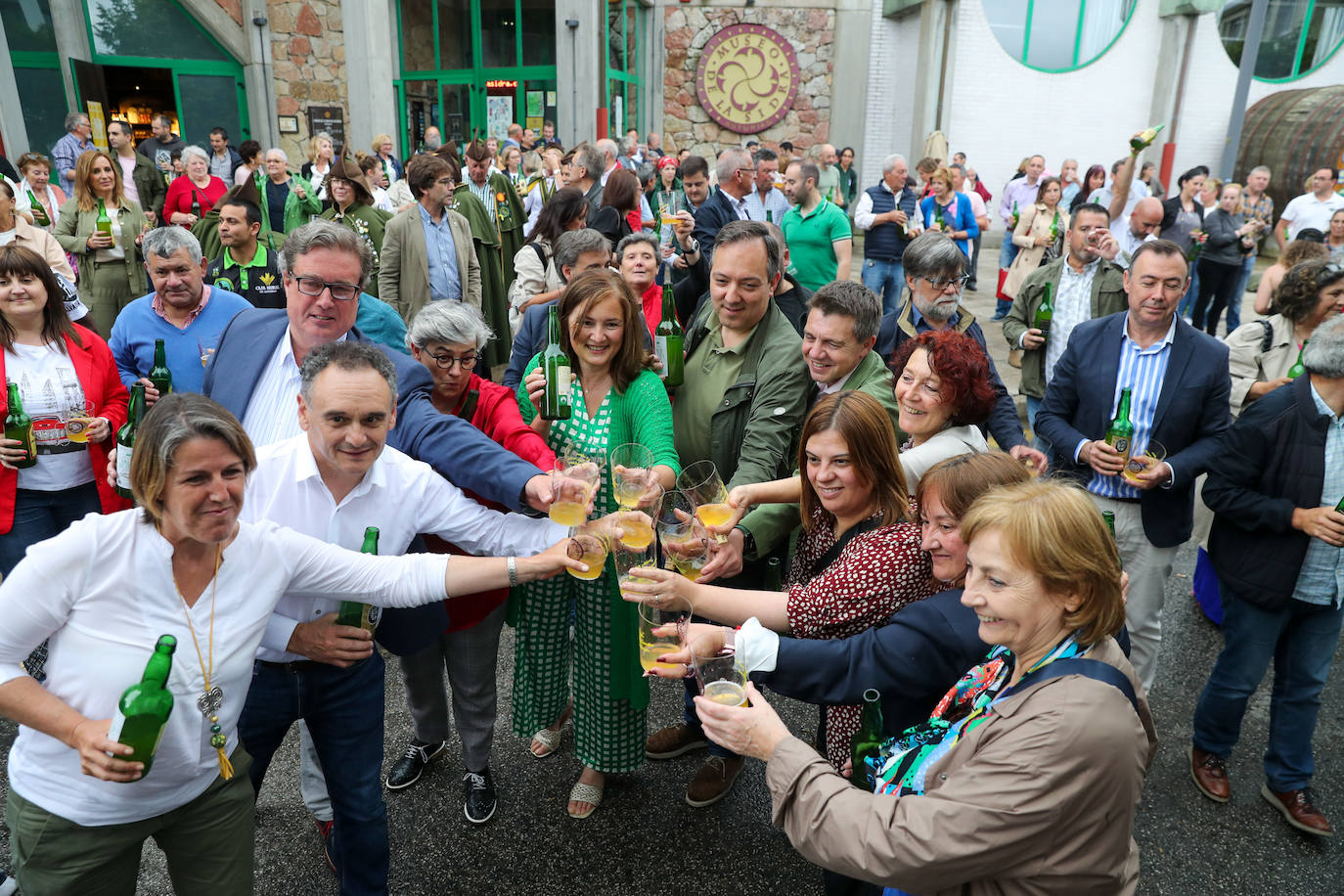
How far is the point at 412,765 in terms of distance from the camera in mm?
3652

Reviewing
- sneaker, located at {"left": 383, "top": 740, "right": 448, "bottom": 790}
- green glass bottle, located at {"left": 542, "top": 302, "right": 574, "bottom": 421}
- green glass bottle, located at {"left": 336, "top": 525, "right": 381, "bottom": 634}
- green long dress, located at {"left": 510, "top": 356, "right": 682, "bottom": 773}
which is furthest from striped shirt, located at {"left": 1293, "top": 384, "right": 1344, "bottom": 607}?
sneaker, located at {"left": 383, "top": 740, "right": 448, "bottom": 790}

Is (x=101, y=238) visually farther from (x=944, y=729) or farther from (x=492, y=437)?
(x=944, y=729)

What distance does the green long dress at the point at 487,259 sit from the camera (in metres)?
7.85

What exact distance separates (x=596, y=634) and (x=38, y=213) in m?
7.40

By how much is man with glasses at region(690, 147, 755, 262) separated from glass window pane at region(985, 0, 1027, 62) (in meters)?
13.4

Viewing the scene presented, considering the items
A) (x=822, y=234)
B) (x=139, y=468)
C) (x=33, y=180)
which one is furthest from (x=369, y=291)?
(x=139, y=468)

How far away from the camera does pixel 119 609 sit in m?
1.97

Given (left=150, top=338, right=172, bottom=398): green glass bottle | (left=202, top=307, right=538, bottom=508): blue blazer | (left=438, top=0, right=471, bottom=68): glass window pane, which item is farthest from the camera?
(left=438, top=0, right=471, bottom=68): glass window pane

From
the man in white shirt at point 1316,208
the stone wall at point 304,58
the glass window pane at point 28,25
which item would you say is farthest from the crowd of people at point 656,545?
the stone wall at point 304,58

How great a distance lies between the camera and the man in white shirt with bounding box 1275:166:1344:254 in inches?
385

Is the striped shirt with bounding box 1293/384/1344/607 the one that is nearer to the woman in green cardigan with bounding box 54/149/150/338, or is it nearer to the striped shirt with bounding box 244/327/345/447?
the striped shirt with bounding box 244/327/345/447

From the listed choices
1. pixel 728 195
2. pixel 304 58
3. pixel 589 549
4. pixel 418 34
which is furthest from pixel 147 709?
pixel 418 34

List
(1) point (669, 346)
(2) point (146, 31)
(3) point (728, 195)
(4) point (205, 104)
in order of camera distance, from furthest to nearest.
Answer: (4) point (205, 104), (2) point (146, 31), (3) point (728, 195), (1) point (669, 346)

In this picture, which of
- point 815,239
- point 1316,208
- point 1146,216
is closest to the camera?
point 815,239
